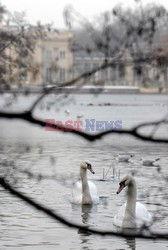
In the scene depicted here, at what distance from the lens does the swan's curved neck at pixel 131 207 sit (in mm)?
13367

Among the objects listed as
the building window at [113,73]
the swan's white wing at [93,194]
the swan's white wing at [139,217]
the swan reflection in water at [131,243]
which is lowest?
the swan reflection in water at [131,243]

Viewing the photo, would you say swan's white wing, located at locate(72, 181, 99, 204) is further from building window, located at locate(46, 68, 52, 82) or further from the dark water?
building window, located at locate(46, 68, 52, 82)

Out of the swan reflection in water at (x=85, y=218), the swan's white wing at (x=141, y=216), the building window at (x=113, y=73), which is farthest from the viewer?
the swan's white wing at (x=141, y=216)

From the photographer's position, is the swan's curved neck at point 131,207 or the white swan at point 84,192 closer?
the swan's curved neck at point 131,207

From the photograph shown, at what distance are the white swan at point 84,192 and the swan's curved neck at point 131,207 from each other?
272cm

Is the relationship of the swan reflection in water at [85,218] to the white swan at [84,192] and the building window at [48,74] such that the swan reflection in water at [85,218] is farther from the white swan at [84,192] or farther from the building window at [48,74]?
the building window at [48,74]

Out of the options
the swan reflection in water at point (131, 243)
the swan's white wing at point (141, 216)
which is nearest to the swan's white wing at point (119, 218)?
→ the swan's white wing at point (141, 216)

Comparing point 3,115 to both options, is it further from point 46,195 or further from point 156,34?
point 46,195

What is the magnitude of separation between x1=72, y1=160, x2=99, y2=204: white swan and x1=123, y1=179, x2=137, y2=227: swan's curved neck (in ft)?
8.92

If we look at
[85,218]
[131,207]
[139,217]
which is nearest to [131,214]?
[139,217]

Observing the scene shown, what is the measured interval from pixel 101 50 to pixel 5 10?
1372 millimetres

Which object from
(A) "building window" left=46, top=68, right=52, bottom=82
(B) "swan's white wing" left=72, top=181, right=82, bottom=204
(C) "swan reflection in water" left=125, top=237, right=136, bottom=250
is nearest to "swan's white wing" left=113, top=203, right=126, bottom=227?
(C) "swan reflection in water" left=125, top=237, right=136, bottom=250

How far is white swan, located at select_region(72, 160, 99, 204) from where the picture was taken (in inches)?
650

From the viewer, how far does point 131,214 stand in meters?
13.8
